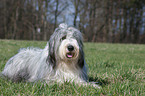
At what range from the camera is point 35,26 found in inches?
1388

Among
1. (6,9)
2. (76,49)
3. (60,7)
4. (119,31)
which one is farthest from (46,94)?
(6,9)

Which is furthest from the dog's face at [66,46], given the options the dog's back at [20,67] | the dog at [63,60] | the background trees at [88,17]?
the background trees at [88,17]

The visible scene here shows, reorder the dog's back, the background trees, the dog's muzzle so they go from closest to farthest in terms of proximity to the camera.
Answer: the dog's muzzle
the dog's back
the background trees

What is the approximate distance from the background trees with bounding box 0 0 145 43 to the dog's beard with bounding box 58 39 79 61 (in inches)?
1061

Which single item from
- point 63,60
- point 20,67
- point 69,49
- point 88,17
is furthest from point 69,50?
point 88,17

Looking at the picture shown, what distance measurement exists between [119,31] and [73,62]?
125 feet

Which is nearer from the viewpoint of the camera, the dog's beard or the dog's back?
the dog's beard

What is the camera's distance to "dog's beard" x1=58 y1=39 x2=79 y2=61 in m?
3.17

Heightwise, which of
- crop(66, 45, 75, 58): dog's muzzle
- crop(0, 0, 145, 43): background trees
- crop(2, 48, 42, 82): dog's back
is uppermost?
crop(0, 0, 145, 43): background trees

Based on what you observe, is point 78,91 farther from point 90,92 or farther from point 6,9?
point 6,9

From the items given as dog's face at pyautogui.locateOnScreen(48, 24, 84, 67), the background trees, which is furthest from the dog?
the background trees

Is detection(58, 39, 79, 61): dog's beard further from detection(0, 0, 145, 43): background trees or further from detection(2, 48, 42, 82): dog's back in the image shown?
detection(0, 0, 145, 43): background trees

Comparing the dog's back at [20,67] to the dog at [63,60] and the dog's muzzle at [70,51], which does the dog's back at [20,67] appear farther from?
the dog's muzzle at [70,51]

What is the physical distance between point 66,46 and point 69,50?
0.32 ft
